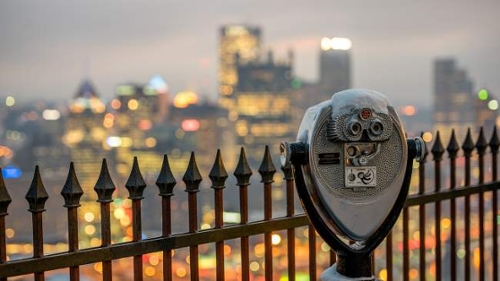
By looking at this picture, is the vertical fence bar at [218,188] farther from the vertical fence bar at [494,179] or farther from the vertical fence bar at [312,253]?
the vertical fence bar at [494,179]

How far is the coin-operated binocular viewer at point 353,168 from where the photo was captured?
2.04 meters

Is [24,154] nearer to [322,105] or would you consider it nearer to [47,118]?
[47,118]

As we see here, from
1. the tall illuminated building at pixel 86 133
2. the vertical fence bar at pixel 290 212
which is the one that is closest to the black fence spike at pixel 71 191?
the vertical fence bar at pixel 290 212

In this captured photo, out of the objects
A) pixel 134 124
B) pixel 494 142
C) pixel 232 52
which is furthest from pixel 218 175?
pixel 232 52

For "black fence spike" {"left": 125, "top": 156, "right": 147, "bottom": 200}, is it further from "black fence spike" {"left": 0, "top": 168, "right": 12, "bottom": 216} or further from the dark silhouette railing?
"black fence spike" {"left": 0, "top": 168, "right": 12, "bottom": 216}

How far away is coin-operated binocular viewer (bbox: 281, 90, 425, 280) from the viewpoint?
204cm

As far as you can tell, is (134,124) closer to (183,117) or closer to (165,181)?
(183,117)

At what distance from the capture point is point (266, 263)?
A: 8.98 ft

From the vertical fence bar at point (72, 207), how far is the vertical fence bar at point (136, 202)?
7.7 inches

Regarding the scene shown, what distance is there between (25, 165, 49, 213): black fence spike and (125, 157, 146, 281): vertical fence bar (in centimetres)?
31

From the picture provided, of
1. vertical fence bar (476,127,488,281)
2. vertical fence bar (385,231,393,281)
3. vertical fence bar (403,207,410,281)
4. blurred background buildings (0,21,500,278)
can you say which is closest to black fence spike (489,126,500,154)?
vertical fence bar (476,127,488,281)

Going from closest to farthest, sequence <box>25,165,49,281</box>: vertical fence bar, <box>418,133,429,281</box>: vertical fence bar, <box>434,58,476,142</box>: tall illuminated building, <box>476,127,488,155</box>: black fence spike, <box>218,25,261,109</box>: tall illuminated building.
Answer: <box>25,165,49,281</box>: vertical fence bar < <box>418,133,429,281</box>: vertical fence bar < <box>476,127,488,155</box>: black fence spike < <box>434,58,476,142</box>: tall illuminated building < <box>218,25,261,109</box>: tall illuminated building

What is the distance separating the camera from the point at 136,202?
7.81 ft

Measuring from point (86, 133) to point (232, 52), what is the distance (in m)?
27.5
